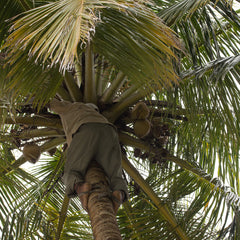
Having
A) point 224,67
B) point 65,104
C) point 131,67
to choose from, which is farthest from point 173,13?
point 65,104

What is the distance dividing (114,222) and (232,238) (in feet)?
3.71

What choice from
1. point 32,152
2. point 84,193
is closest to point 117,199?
point 84,193

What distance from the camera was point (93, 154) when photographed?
2.72 meters

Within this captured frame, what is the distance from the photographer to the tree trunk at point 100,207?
213 centimetres

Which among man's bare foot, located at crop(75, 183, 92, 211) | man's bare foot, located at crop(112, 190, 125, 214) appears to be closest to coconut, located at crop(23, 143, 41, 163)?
man's bare foot, located at crop(75, 183, 92, 211)

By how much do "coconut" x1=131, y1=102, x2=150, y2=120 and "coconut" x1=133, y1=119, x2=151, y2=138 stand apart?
39mm

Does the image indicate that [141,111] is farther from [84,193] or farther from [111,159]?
[84,193]

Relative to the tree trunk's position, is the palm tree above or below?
above

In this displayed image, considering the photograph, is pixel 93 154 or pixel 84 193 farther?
pixel 93 154

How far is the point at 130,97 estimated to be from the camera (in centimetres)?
330

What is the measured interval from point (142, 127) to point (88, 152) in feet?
2.11

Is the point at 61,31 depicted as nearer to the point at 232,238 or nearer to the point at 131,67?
the point at 131,67

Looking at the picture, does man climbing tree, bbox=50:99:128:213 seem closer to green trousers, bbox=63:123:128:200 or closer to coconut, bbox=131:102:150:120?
green trousers, bbox=63:123:128:200

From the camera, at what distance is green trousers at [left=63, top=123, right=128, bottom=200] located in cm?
258
